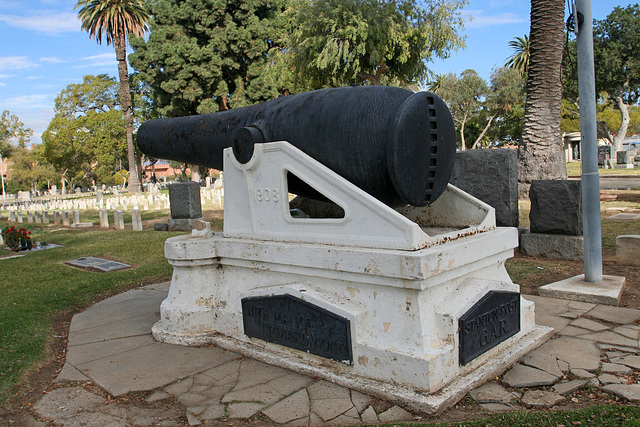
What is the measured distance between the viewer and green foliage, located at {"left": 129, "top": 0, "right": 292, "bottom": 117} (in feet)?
91.5

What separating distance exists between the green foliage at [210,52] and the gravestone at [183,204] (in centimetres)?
1607

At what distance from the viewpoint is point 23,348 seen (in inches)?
150

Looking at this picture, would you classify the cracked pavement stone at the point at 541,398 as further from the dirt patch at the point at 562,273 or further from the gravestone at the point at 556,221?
the gravestone at the point at 556,221

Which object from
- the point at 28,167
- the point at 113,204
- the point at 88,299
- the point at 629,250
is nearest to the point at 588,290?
the point at 629,250

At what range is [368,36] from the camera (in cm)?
1961

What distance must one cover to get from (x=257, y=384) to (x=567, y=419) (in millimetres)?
1620

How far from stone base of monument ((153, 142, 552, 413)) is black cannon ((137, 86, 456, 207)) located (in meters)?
0.19

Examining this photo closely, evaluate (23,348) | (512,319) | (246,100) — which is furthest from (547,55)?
(246,100)

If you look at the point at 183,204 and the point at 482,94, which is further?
the point at 482,94

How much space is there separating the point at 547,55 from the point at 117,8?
30.8 metres

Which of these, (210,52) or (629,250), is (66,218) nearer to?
(210,52)

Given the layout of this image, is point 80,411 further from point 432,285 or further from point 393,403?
point 432,285

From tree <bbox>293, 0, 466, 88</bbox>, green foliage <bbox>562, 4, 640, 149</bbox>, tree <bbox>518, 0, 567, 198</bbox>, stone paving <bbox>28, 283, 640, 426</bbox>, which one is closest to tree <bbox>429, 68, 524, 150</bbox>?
green foliage <bbox>562, 4, 640, 149</bbox>

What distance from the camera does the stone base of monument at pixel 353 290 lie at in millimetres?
A: 2648
